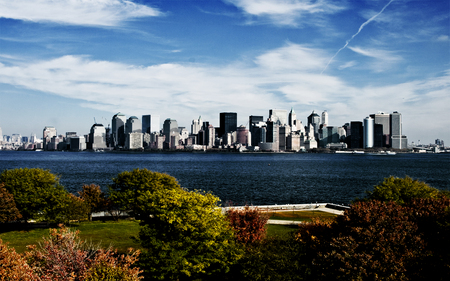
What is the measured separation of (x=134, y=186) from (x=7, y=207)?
1307 cm

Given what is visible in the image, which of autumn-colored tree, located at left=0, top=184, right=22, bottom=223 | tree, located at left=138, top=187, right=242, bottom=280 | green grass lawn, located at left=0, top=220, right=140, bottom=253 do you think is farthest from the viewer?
autumn-colored tree, located at left=0, top=184, right=22, bottom=223

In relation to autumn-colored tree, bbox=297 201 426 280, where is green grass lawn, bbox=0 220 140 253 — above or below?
below

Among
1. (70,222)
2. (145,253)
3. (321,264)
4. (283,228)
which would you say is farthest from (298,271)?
(70,222)

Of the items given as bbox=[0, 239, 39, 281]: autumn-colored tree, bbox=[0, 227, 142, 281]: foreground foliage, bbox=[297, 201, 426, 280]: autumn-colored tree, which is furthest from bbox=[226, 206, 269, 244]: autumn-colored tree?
bbox=[0, 239, 39, 281]: autumn-colored tree

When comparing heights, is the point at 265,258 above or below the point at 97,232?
above

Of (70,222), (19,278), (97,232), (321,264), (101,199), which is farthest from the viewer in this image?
(101,199)

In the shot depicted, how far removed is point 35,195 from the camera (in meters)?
39.9

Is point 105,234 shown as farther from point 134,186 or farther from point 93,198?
point 93,198

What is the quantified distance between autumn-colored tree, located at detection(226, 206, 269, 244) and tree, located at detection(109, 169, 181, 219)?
17467 mm

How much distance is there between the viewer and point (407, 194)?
117ft

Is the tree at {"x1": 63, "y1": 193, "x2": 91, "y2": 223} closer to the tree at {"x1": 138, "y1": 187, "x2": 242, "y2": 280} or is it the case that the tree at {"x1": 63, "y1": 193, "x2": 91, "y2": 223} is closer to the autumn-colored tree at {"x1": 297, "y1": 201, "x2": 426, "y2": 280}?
the tree at {"x1": 138, "y1": 187, "x2": 242, "y2": 280}

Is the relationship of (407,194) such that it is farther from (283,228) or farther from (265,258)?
→ (265,258)

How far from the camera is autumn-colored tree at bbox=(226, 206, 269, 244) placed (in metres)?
25.5

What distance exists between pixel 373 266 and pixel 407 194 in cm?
2349
